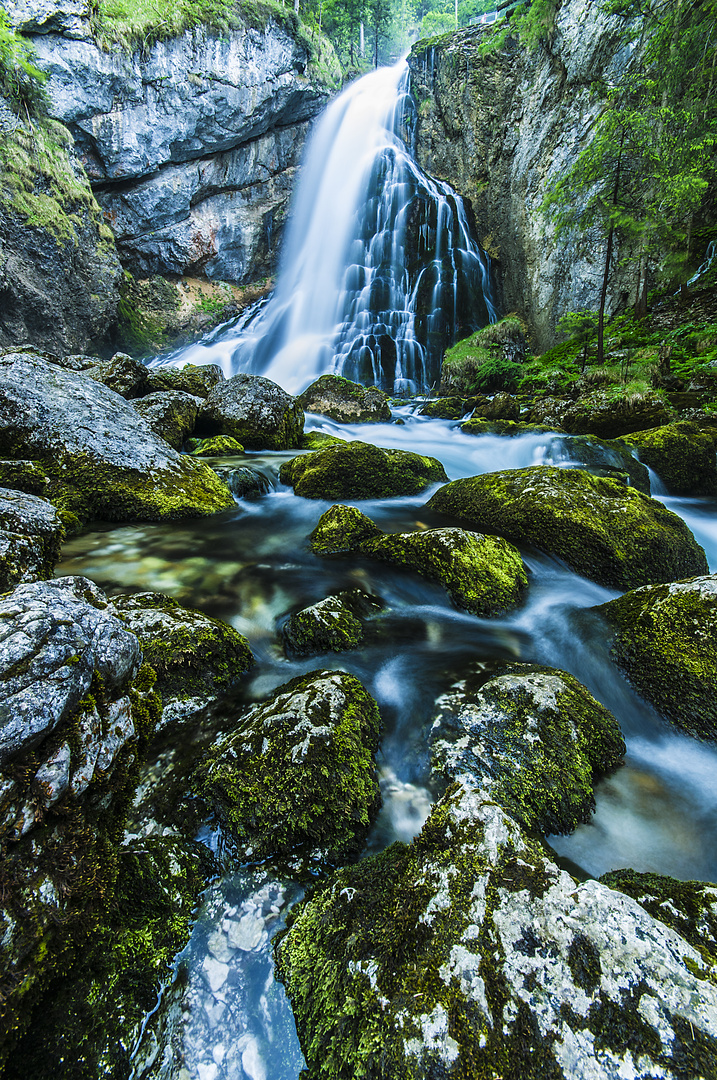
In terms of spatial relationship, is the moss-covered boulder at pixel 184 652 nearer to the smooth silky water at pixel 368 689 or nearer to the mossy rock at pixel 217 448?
the smooth silky water at pixel 368 689

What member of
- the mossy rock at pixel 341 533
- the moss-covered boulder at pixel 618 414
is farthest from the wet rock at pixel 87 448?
the moss-covered boulder at pixel 618 414

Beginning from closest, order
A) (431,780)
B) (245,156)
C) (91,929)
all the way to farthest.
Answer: (91,929) → (431,780) → (245,156)

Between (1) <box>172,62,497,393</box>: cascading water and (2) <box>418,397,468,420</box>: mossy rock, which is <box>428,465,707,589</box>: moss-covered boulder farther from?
(1) <box>172,62,497,393</box>: cascading water

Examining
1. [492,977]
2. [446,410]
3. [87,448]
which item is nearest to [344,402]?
[446,410]

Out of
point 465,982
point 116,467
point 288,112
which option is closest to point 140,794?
point 465,982

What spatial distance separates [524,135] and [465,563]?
977 inches

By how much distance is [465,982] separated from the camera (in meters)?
1.25

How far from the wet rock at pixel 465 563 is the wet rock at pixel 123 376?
8.33 meters

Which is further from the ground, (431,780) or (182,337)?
(182,337)

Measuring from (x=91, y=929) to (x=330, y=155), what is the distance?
38.0 meters

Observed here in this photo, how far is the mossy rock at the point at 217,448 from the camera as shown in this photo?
905cm

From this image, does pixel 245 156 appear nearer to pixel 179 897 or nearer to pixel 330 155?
pixel 330 155

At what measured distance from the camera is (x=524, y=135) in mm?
19672

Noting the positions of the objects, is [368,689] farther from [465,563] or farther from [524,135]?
[524,135]
